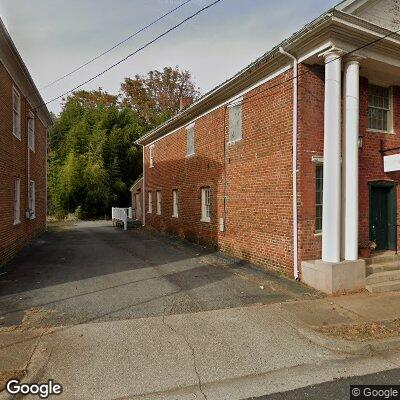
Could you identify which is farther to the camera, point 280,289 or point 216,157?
point 216,157

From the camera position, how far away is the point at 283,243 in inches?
372

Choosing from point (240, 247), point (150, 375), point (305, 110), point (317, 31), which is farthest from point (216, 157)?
point (150, 375)

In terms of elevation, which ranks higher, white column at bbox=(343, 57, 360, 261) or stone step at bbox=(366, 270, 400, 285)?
white column at bbox=(343, 57, 360, 261)

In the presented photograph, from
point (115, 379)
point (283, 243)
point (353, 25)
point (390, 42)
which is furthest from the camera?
point (283, 243)

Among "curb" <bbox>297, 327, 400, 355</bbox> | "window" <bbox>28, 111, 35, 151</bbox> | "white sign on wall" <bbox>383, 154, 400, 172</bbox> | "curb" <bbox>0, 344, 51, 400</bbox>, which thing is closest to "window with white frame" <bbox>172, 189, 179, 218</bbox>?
"window" <bbox>28, 111, 35, 151</bbox>

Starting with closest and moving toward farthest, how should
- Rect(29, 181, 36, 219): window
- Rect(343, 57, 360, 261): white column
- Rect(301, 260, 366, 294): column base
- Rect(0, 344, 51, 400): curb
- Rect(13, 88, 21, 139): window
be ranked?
Rect(0, 344, 51, 400): curb → Rect(301, 260, 366, 294): column base → Rect(343, 57, 360, 261): white column → Rect(13, 88, 21, 139): window → Rect(29, 181, 36, 219): window

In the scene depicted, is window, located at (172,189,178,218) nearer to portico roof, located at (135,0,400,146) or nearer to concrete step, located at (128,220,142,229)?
concrete step, located at (128,220,142,229)

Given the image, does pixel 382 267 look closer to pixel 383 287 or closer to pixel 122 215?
pixel 383 287

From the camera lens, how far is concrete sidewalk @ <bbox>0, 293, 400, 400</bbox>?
13.7 feet

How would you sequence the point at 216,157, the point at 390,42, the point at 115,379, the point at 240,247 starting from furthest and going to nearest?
1. the point at 216,157
2. the point at 240,247
3. the point at 390,42
4. the point at 115,379

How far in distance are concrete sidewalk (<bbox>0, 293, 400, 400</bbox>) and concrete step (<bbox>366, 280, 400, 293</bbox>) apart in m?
1.66

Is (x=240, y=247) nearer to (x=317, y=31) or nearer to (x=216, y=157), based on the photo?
(x=216, y=157)

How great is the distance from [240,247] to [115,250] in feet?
16.9

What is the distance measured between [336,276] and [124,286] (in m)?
4.68
